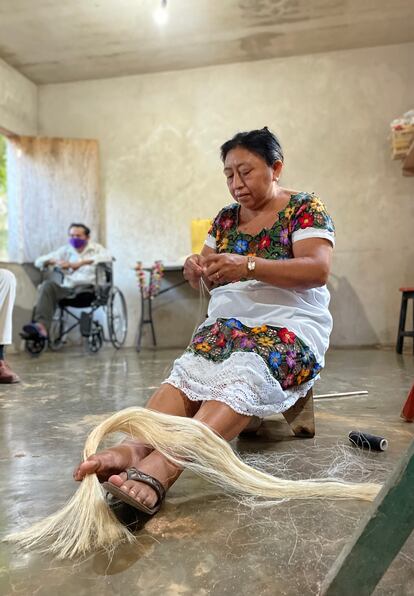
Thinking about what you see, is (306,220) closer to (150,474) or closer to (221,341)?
(221,341)

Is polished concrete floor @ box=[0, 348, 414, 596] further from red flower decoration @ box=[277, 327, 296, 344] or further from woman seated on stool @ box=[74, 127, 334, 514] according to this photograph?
red flower decoration @ box=[277, 327, 296, 344]

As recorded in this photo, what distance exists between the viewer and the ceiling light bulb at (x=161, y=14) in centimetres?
446

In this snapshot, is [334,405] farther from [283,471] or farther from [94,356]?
[94,356]

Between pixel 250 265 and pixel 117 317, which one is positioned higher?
pixel 250 265

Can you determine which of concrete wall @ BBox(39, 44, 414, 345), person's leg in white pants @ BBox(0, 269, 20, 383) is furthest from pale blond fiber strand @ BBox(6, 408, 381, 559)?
concrete wall @ BBox(39, 44, 414, 345)

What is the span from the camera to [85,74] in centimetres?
585

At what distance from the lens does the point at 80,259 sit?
5289mm

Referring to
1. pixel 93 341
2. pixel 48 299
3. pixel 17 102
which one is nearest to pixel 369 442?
pixel 93 341

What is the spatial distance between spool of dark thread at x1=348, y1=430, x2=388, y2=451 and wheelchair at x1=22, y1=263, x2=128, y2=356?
145 inches

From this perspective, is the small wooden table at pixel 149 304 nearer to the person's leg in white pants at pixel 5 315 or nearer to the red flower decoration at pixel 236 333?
the person's leg in white pants at pixel 5 315

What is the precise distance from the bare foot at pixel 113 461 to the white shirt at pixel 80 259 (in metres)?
4.04

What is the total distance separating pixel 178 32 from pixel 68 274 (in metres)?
2.66

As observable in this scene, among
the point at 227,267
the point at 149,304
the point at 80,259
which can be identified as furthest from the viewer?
the point at 149,304

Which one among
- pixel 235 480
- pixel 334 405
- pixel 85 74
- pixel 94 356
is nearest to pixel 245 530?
pixel 235 480
